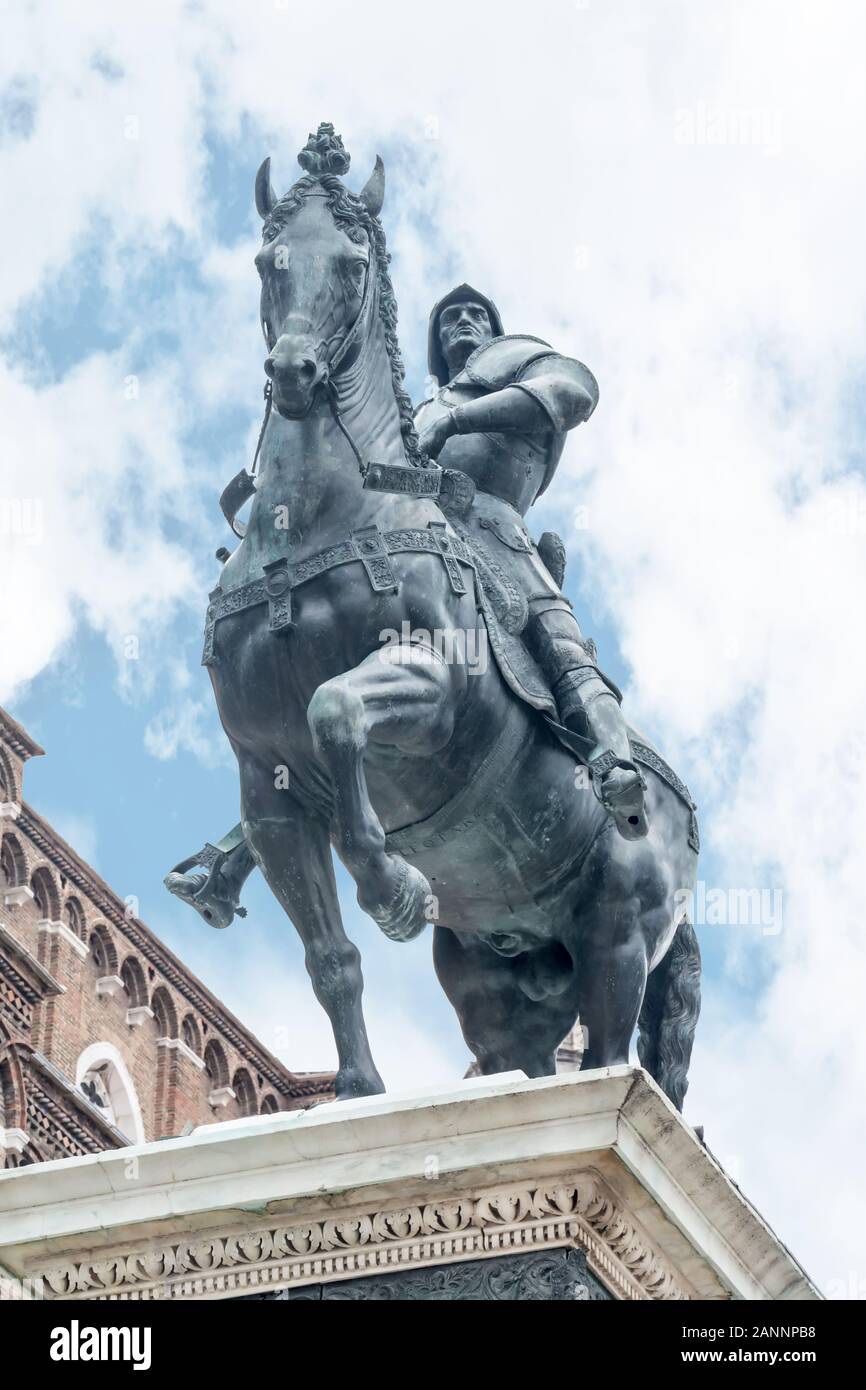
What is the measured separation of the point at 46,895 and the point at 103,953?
1792mm

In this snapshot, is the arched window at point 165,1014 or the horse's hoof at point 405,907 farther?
the arched window at point 165,1014

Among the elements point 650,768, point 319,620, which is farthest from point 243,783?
point 650,768

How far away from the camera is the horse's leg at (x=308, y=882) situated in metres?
8.75

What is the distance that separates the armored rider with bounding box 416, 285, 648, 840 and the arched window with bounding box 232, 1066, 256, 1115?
32.5 meters

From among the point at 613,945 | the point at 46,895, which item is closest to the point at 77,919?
the point at 46,895

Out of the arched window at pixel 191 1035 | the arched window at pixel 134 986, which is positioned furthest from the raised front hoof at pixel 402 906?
the arched window at pixel 191 1035

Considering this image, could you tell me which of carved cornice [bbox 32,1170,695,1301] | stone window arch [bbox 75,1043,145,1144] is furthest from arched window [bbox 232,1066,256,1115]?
carved cornice [bbox 32,1170,695,1301]

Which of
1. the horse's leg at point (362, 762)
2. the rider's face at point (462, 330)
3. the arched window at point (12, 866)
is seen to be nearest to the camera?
the horse's leg at point (362, 762)

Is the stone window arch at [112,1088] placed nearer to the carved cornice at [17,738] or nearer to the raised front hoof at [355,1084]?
the carved cornice at [17,738]

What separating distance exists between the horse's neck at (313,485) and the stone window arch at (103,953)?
3070 centimetres

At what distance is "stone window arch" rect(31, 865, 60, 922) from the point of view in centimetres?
3794
